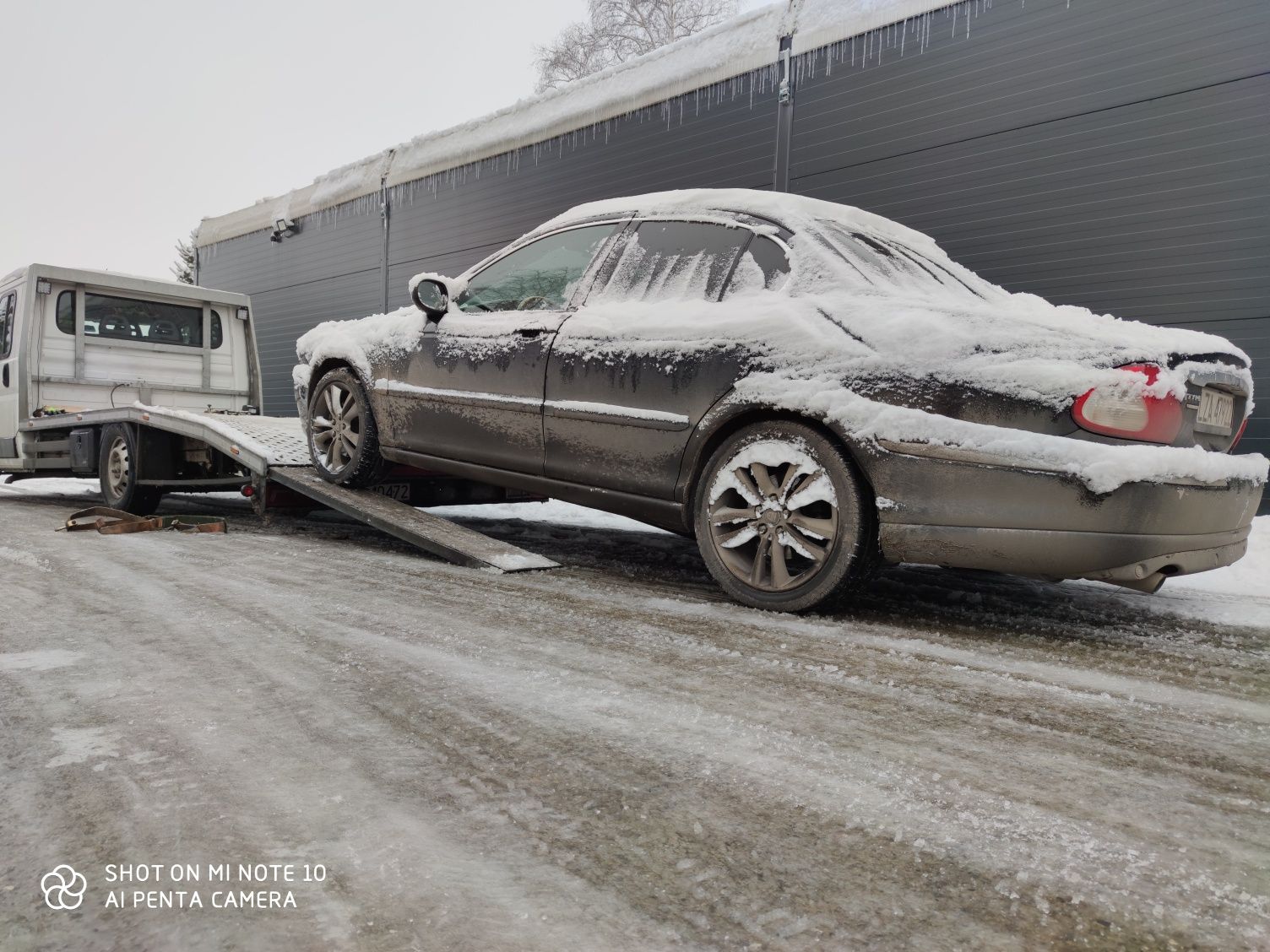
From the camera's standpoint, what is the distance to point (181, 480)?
625 cm

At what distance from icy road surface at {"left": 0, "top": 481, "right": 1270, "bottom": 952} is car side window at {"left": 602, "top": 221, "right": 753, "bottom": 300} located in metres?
1.42

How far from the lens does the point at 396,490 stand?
16.9ft

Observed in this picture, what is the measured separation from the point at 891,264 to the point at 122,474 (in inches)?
237

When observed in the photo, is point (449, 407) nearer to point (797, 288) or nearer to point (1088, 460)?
point (797, 288)

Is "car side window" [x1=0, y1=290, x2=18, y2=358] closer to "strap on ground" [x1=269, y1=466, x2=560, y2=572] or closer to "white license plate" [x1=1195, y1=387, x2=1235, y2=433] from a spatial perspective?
"strap on ground" [x1=269, y1=466, x2=560, y2=572]

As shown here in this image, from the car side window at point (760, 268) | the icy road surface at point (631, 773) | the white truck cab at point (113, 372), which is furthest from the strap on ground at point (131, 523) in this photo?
the car side window at point (760, 268)

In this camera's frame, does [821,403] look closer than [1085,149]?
Yes

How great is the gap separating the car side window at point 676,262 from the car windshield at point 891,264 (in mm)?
404

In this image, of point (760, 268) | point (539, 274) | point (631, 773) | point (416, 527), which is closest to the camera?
point (631, 773)

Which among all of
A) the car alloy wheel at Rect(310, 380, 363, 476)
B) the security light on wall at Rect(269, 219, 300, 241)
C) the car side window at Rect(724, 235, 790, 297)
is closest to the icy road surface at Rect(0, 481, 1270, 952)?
the car side window at Rect(724, 235, 790, 297)

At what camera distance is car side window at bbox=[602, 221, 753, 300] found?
3518mm

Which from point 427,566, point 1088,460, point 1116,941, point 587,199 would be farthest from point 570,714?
point 587,199

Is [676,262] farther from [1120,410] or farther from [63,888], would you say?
[63,888]

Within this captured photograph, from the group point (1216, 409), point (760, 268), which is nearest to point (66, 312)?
point (760, 268)
